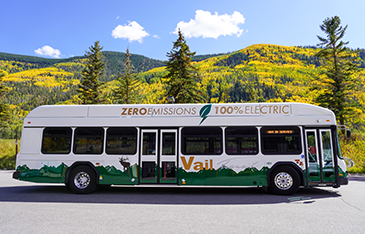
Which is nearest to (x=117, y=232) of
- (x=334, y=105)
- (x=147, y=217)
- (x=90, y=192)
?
(x=147, y=217)

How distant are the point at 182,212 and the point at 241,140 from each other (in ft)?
12.3

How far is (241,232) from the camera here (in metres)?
4.63

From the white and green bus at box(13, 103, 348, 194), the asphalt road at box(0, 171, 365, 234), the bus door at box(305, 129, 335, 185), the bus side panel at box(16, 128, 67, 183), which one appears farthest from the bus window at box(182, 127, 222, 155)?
the bus side panel at box(16, 128, 67, 183)

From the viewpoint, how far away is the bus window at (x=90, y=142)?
9211mm

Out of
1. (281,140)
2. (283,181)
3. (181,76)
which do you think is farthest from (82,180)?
(181,76)

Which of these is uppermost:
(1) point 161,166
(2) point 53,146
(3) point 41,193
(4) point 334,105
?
(4) point 334,105

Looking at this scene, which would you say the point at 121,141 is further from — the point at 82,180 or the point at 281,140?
the point at 281,140

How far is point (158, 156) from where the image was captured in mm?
8922

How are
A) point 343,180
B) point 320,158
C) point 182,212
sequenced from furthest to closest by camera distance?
point 320,158 → point 343,180 → point 182,212

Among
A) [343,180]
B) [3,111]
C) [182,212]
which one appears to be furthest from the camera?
[3,111]

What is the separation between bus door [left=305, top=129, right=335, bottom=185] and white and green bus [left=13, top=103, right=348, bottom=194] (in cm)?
3

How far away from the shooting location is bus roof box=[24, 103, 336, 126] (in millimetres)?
8820

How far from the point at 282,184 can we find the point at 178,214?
14.7 feet

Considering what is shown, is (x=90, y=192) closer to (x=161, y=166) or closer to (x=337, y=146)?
(x=161, y=166)
